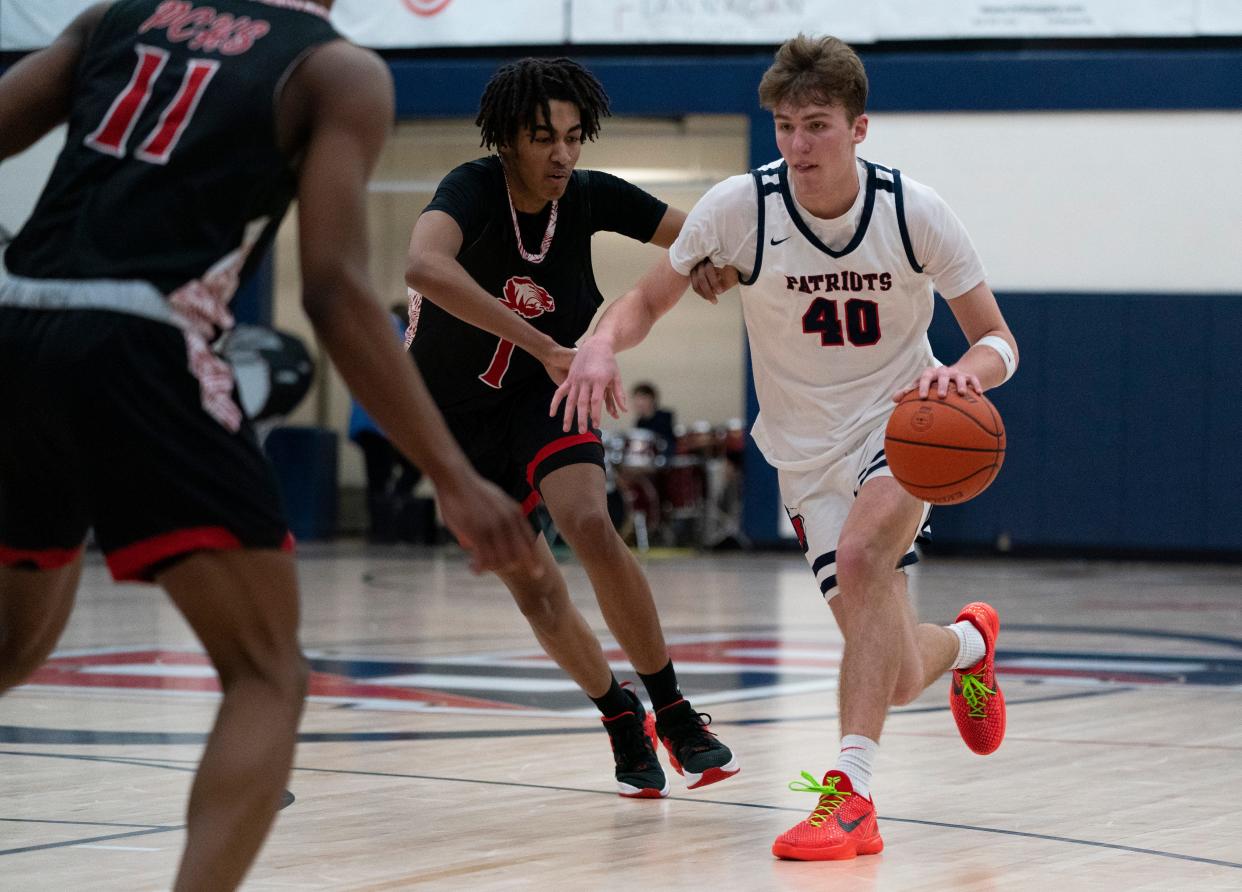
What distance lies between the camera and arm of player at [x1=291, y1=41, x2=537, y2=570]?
2.63m

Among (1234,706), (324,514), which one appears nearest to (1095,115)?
(324,514)

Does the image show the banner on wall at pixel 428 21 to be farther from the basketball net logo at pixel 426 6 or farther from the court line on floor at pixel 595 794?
the court line on floor at pixel 595 794

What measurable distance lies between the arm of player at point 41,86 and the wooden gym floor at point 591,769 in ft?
5.08

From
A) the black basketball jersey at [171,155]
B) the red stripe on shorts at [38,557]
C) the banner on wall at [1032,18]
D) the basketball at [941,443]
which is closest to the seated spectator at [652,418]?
the banner on wall at [1032,18]

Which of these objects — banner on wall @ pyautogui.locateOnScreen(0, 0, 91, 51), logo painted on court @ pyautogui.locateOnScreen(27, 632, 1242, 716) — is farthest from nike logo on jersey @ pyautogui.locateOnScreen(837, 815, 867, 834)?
banner on wall @ pyautogui.locateOnScreen(0, 0, 91, 51)

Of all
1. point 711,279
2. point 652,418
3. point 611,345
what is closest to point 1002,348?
point 711,279

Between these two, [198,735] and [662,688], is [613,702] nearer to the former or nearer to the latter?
[662,688]

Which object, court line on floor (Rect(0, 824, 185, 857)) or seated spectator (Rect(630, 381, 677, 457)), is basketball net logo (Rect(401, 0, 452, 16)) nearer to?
seated spectator (Rect(630, 381, 677, 457))

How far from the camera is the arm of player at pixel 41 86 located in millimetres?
2883

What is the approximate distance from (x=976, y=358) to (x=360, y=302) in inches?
87.5

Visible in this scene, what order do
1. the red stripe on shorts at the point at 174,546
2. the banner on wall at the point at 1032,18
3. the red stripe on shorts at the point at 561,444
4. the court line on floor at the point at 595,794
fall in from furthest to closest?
the banner on wall at the point at 1032,18 → the red stripe on shorts at the point at 561,444 → the court line on floor at the point at 595,794 → the red stripe on shorts at the point at 174,546

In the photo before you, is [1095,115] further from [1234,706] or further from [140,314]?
[140,314]

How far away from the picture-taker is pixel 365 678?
7.36 meters

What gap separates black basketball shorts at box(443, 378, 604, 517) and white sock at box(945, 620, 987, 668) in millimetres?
1161
